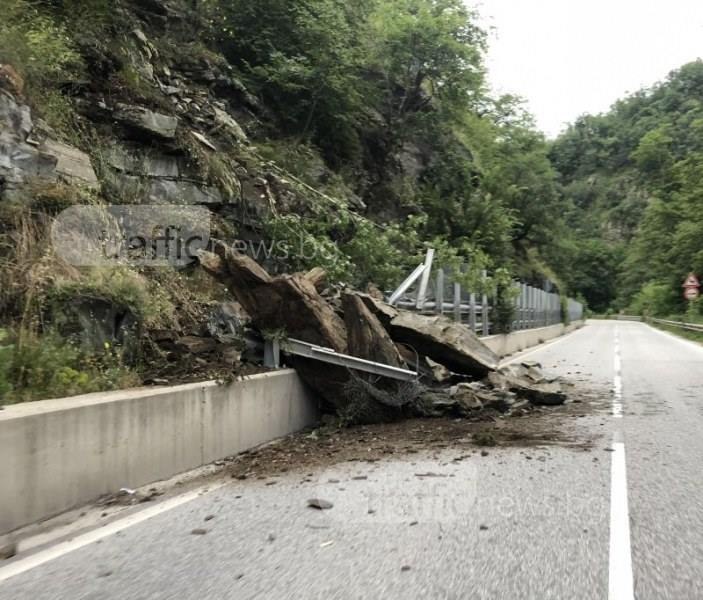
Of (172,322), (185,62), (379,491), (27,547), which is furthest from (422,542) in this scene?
(185,62)

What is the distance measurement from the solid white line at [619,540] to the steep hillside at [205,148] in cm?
462

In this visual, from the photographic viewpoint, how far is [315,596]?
12.1 feet

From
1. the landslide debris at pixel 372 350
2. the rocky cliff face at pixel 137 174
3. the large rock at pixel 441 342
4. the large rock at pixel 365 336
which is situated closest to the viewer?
the rocky cliff face at pixel 137 174

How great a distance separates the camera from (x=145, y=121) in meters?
12.3

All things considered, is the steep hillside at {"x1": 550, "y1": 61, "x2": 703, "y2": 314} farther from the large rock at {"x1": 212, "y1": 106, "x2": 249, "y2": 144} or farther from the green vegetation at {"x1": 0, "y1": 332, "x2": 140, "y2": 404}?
the green vegetation at {"x1": 0, "y1": 332, "x2": 140, "y2": 404}

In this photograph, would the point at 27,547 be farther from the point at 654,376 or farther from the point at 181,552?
the point at 654,376

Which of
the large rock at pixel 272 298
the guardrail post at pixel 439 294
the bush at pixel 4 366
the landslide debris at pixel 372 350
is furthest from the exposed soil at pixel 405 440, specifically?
the guardrail post at pixel 439 294

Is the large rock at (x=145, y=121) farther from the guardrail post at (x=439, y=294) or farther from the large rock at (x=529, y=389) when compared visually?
the guardrail post at (x=439, y=294)

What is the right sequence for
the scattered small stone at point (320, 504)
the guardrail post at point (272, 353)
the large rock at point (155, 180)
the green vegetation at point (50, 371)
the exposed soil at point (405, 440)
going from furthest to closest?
the large rock at point (155, 180), the guardrail post at point (272, 353), the exposed soil at point (405, 440), the green vegetation at point (50, 371), the scattered small stone at point (320, 504)

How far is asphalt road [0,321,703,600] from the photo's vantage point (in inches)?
150

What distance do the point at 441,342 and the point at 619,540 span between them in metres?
5.99

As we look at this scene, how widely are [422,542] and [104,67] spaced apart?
11.5m

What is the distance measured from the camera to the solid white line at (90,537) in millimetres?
4094

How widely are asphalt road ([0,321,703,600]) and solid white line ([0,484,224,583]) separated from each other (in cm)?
2
